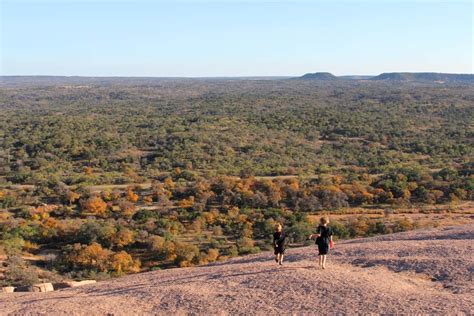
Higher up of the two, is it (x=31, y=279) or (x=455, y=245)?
(x=455, y=245)

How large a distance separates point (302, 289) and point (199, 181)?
28040 mm

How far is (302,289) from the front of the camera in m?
10.3

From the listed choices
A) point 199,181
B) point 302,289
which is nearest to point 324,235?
point 302,289

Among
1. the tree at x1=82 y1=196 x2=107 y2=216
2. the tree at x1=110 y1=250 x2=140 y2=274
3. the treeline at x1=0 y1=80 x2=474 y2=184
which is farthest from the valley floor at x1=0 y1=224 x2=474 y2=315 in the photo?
the treeline at x1=0 y1=80 x2=474 y2=184

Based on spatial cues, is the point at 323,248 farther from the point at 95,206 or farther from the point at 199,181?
the point at 199,181

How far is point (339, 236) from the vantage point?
24.3 m

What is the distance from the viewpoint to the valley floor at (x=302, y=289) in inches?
376

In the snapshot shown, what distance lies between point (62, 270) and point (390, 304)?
14872mm

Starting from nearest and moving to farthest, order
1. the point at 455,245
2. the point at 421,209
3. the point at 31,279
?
the point at 455,245, the point at 31,279, the point at 421,209

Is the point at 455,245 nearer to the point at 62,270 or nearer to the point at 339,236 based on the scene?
the point at 339,236

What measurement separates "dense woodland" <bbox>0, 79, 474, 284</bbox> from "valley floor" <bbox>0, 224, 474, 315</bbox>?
23.5 ft

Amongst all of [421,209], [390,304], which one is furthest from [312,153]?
[390,304]

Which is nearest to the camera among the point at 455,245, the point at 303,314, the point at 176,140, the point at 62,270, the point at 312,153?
the point at 303,314

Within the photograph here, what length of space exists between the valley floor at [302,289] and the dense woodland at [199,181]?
7154 millimetres
